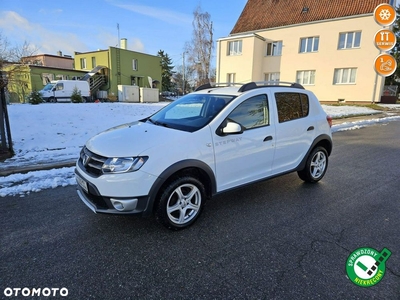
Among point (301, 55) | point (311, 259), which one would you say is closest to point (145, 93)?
point (301, 55)

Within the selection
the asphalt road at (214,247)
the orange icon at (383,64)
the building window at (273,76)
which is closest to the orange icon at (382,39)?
the orange icon at (383,64)

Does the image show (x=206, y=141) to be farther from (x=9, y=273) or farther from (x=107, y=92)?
(x=107, y=92)

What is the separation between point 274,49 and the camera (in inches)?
1079

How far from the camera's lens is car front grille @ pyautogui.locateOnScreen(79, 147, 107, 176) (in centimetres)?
290

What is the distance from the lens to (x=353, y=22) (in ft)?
73.8

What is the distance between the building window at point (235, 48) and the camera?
27464mm

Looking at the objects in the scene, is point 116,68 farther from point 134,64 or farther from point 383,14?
point 383,14

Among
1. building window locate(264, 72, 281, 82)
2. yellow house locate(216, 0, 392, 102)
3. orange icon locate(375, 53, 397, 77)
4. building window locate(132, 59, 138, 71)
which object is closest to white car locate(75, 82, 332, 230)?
orange icon locate(375, 53, 397, 77)

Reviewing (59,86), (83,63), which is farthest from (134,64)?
→ (59,86)

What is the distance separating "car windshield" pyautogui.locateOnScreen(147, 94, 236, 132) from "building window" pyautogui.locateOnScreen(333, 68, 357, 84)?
23963 millimetres

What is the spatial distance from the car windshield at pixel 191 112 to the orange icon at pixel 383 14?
2471cm

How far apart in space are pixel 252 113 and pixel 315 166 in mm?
1964

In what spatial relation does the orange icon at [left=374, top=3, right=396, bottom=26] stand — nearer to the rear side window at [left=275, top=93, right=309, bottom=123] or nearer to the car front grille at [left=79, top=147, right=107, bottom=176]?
the rear side window at [left=275, top=93, right=309, bottom=123]

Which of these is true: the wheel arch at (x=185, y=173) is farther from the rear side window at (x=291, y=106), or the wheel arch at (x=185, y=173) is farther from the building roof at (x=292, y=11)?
the building roof at (x=292, y=11)
